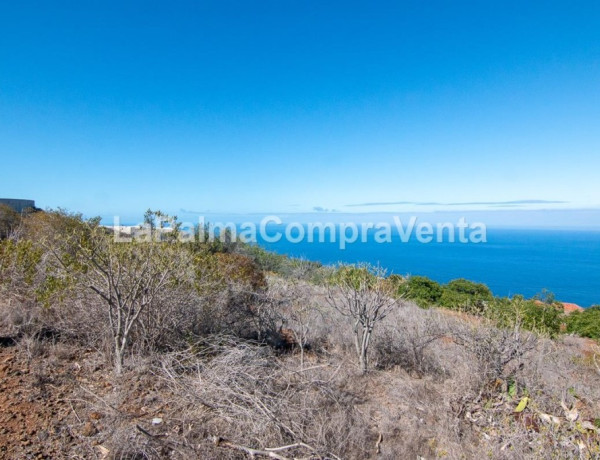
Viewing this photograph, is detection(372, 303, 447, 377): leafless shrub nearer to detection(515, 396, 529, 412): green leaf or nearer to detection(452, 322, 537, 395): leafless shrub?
detection(452, 322, 537, 395): leafless shrub

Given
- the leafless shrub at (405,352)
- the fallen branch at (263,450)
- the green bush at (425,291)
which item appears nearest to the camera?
the fallen branch at (263,450)

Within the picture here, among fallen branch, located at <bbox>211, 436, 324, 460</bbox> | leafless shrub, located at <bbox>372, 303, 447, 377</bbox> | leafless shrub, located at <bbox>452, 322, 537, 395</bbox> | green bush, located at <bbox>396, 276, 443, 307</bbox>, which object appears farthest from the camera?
green bush, located at <bbox>396, 276, 443, 307</bbox>

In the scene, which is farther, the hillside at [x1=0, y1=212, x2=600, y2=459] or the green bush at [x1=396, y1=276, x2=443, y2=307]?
the green bush at [x1=396, y1=276, x2=443, y2=307]

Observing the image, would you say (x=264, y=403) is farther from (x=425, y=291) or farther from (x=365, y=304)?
(x=425, y=291)

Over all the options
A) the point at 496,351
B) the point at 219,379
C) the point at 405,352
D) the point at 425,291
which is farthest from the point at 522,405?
the point at 425,291

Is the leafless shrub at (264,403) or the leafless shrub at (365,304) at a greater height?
the leafless shrub at (365,304)

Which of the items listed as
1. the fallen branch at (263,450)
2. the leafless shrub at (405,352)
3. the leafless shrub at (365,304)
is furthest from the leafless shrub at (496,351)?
the fallen branch at (263,450)

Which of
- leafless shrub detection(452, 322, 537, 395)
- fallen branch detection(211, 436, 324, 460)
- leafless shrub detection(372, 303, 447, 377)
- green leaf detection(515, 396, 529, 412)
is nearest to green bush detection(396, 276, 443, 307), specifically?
leafless shrub detection(372, 303, 447, 377)

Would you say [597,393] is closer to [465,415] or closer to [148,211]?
[465,415]

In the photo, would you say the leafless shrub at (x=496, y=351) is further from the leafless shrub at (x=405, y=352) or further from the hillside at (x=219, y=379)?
the leafless shrub at (x=405, y=352)

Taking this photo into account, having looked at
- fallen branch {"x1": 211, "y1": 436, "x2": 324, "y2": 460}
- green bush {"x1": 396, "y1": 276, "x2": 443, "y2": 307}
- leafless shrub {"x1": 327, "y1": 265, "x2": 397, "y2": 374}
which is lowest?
green bush {"x1": 396, "y1": 276, "x2": 443, "y2": 307}

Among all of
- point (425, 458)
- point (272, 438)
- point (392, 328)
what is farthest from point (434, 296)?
point (272, 438)

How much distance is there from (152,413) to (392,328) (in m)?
4.46

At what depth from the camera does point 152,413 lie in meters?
3.14
